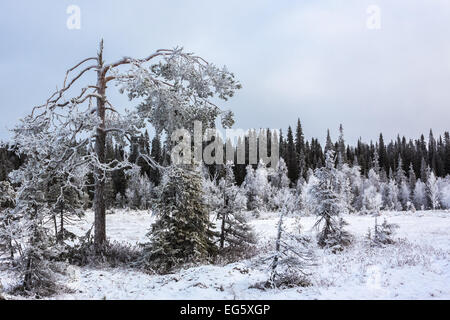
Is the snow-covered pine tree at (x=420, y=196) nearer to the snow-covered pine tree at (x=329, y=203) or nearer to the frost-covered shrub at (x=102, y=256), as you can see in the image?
the snow-covered pine tree at (x=329, y=203)

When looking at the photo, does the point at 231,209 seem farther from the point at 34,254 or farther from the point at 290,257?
the point at 34,254

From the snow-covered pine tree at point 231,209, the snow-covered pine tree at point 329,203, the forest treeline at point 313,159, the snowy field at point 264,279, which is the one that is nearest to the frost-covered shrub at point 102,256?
the snowy field at point 264,279

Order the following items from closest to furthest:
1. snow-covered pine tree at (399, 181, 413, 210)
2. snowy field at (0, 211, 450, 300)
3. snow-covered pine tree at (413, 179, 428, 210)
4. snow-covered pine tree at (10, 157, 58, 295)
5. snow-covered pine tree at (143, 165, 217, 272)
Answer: snowy field at (0, 211, 450, 300) < snow-covered pine tree at (10, 157, 58, 295) < snow-covered pine tree at (143, 165, 217, 272) < snow-covered pine tree at (413, 179, 428, 210) < snow-covered pine tree at (399, 181, 413, 210)

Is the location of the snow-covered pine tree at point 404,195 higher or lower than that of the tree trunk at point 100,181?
lower

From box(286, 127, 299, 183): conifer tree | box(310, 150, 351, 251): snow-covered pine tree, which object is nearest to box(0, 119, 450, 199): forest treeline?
box(286, 127, 299, 183): conifer tree

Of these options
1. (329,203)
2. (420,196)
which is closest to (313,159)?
(420,196)

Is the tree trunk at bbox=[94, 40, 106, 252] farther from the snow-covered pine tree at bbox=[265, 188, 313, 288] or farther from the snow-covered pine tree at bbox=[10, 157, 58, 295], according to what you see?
the snow-covered pine tree at bbox=[265, 188, 313, 288]

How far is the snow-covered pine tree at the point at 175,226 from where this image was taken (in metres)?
10.9

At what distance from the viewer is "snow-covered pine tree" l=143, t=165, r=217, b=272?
10.9 metres

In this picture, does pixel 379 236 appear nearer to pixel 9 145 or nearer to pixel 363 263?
pixel 363 263

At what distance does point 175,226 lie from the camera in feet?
37.0

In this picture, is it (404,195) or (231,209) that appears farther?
(404,195)

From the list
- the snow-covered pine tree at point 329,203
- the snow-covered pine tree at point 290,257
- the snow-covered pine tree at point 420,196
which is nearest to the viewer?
the snow-covered pine tree at point 290,257
